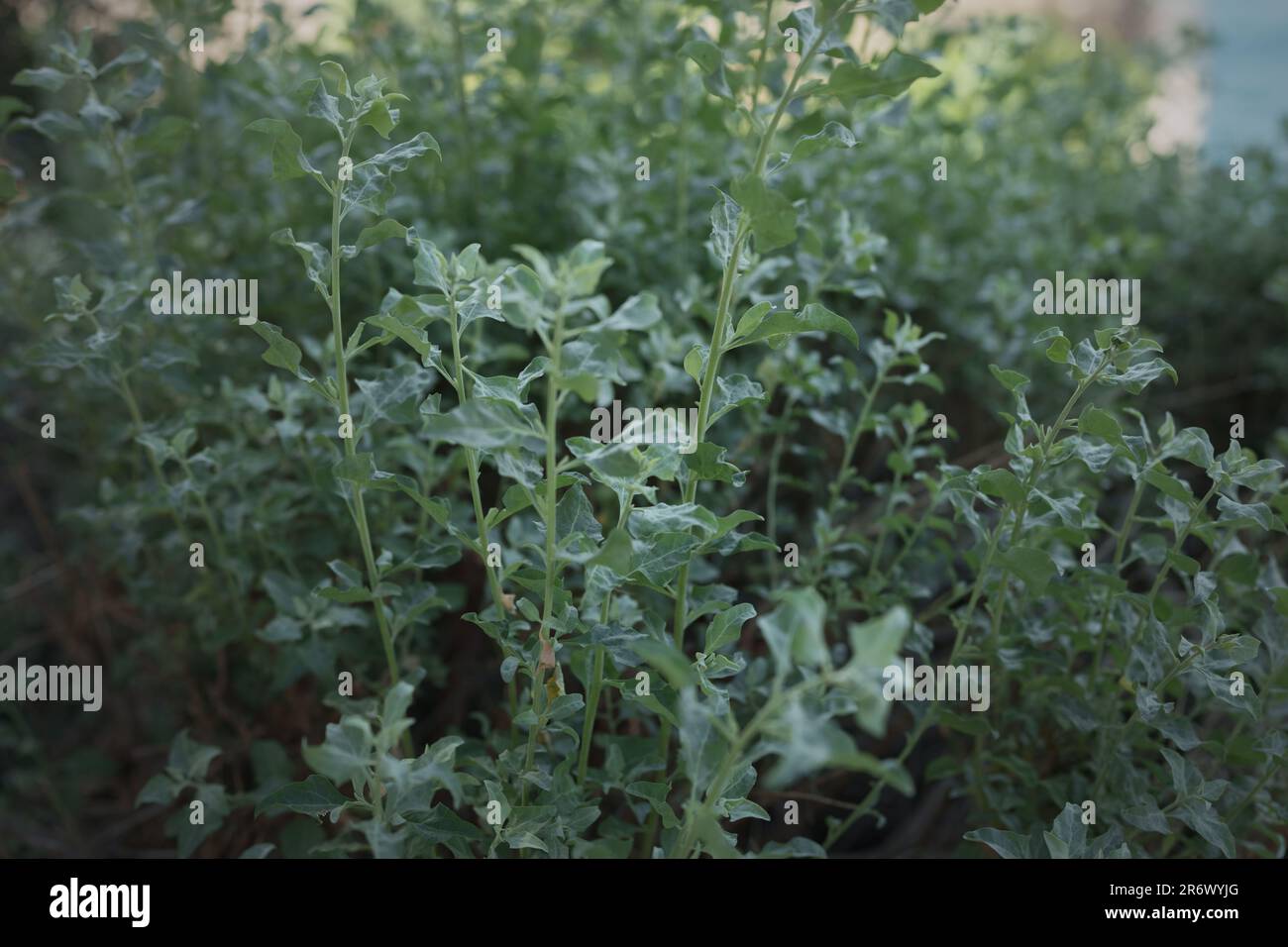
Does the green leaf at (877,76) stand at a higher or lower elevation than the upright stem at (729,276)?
higher

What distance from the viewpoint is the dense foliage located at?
793 mm

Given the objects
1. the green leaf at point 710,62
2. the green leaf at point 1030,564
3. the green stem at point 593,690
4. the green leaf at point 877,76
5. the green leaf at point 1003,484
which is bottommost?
the green stem at point 593,690

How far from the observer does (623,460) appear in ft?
2.29

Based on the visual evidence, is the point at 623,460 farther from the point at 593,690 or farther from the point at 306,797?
the point at 306,797

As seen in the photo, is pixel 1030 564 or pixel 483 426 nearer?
→ pixel 483 426

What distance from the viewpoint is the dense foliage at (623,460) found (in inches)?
31.2

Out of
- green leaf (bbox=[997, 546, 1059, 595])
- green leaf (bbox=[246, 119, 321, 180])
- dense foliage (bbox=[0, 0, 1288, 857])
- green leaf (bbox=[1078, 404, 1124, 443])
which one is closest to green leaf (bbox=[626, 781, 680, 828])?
dense foliage (bbox=[0, 0, 1288, 857])

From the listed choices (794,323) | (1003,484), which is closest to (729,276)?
(794,323)

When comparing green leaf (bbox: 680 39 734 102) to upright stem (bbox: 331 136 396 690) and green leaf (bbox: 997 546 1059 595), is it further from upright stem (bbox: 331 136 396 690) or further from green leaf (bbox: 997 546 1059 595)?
green leaf (bbox: 997 546 1059 595)

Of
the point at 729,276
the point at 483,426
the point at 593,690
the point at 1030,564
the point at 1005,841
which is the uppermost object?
the point at 729,276

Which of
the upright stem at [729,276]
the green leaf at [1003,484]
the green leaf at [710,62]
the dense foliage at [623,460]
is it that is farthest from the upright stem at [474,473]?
the green leaf at [1003,484]

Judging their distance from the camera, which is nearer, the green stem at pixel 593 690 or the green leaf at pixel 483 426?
the green leaf at pixel 483 426

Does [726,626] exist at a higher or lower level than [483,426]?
lower

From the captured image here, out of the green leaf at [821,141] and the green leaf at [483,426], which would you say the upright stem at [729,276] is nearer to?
the green leaf at [821,141]
